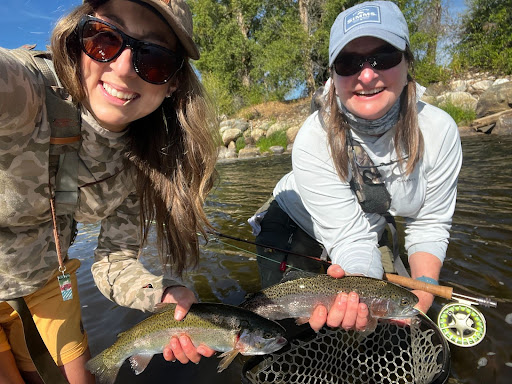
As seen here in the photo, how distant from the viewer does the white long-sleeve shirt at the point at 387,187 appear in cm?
255

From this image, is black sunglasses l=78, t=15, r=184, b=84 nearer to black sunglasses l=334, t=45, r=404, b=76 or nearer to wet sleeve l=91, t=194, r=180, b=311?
wet sleeve l=91, t=194, r=180, b=311

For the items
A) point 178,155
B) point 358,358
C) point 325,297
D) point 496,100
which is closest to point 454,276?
point 358,358

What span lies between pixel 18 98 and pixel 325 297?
6.45ft

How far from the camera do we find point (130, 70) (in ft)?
5.76

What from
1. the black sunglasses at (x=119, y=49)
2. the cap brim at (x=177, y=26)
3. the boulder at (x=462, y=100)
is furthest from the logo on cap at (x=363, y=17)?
the boulder at (x=462, y=100)

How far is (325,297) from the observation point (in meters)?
2.28

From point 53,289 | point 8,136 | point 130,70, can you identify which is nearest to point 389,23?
point 130,70

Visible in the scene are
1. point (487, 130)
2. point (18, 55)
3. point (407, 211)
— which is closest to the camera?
point (18, 55)

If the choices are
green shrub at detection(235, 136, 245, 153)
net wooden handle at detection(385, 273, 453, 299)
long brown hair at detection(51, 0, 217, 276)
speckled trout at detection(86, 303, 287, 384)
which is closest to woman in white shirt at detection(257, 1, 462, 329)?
net wooden handle at detection(385, 273, 453, 299)

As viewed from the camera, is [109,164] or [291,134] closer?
[109,164]

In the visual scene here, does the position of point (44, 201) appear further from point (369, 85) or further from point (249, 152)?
point (249, 152)

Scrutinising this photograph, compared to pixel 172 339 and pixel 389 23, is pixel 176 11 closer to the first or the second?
pixel 389 23

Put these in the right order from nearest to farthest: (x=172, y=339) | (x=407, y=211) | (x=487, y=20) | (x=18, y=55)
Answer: (x=18, y=55) < (x=172, y=339) < (x=407, y=211) < (x=487, y=20)

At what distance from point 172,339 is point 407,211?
199 cm
